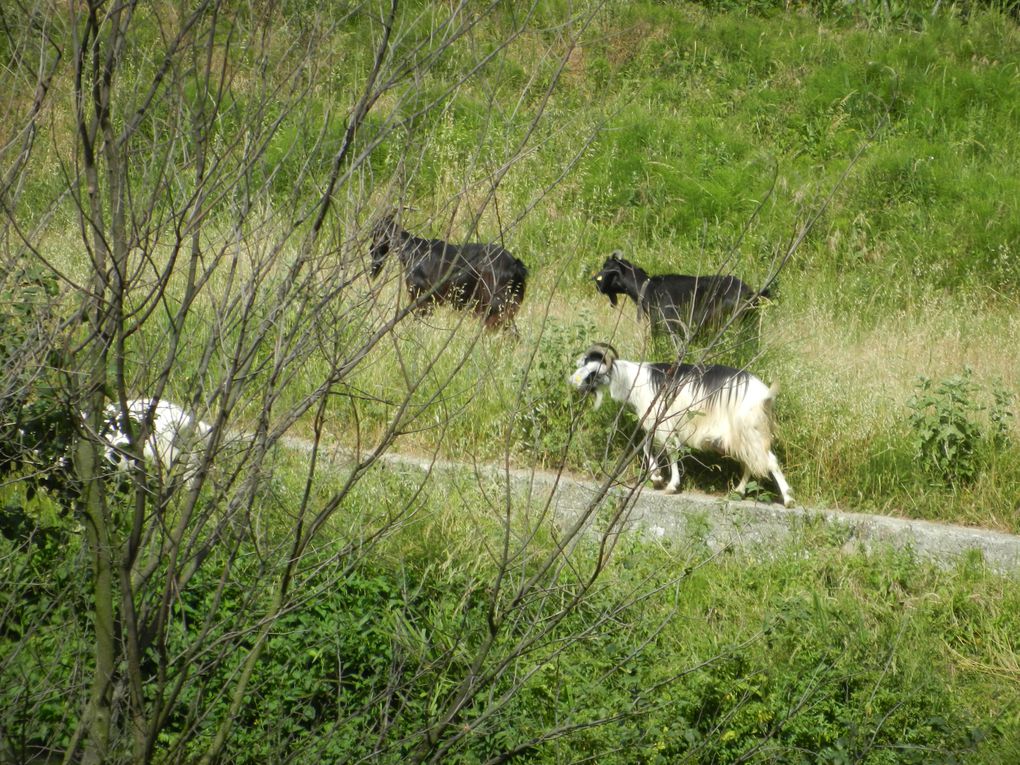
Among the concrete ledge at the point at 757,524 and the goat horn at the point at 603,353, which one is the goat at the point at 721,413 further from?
the concrete ledge at the point at 757,524

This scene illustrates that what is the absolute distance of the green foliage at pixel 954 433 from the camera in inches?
283

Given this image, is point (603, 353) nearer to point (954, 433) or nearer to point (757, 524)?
point (757, 524)

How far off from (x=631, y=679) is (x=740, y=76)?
37.1 ft

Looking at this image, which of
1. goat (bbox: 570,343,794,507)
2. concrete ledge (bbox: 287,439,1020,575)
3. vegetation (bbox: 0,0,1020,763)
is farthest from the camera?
goat (bbox: 570,343,794,507)

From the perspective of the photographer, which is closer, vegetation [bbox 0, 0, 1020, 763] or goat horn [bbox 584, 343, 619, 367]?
vegetation [bbox 0, 0, 1020, 763]

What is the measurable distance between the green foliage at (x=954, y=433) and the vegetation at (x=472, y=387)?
1.7 inches

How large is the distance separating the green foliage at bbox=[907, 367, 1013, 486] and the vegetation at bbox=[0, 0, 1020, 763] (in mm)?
43

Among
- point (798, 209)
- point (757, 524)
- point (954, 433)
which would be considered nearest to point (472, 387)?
point (798, 209)

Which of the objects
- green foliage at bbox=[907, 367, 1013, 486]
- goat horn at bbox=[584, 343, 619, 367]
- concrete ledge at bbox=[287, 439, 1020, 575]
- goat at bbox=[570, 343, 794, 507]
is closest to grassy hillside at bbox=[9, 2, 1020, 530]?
green foliage at bbox=[907, 367, 1013, 486]

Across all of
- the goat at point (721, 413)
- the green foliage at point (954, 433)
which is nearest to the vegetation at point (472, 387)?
the green foliage at point (954, 433)

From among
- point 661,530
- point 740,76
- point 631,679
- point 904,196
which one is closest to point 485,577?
point 631,679

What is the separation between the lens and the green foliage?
7195 millimetres

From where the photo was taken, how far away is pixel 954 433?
23.4 feet

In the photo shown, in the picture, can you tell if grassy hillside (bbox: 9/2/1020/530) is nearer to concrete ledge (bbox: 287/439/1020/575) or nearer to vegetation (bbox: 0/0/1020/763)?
vegetation (bbox: 0/0/1020/763)
